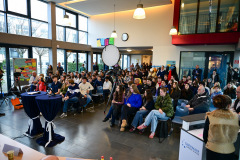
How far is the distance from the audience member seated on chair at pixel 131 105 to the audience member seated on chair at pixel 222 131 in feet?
7.74

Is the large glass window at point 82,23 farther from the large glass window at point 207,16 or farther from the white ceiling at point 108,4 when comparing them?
the large glass window at point 207,16

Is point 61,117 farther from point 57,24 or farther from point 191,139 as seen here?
point 57,24

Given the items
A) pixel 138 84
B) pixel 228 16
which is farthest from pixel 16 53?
pixel 228 16

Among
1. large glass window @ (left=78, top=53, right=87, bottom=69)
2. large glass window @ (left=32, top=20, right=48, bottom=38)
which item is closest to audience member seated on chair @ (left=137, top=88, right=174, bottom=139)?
large glass window @ (left=32, top=20, right=48, bottom=38)

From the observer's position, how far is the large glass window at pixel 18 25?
7.42m

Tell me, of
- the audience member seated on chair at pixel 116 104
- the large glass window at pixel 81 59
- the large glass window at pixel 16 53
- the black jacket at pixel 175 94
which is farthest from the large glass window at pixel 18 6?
the black jacket at pixel 175 94

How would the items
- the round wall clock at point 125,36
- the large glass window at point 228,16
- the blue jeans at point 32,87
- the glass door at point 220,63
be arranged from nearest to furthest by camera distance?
the blue jeans at point 32,87, the large glass window at point 228,16, the glass door at point 220,63, the round wall clock at point 125,36

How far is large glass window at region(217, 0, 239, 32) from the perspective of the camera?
7349 millimetres

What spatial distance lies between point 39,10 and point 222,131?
10157mm

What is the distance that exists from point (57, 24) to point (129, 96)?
8.03 m

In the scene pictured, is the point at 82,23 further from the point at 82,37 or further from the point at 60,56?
the point at 60,56

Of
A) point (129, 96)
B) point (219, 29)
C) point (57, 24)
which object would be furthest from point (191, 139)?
point (57, 24)

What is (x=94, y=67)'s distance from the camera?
1202 centimetres

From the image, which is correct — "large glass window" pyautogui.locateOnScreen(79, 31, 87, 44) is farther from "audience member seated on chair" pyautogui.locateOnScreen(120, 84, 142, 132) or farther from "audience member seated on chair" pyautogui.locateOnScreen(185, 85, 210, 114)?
"audience member seated on chair" pyautogui.locateOnScreen(185, 85, 210, 114)
